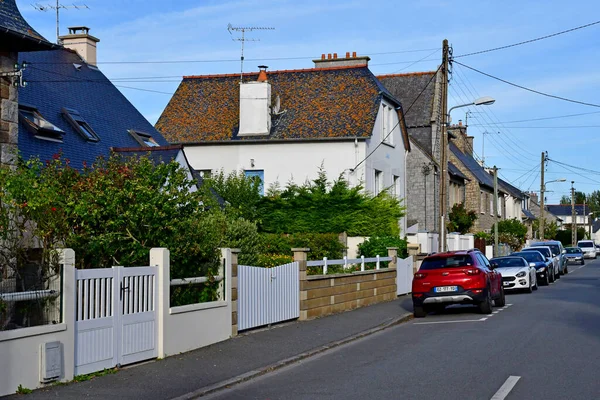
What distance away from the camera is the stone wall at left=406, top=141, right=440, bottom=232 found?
42.9 m

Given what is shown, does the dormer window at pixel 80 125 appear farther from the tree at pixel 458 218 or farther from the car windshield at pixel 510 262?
the tree at pixel 458 218

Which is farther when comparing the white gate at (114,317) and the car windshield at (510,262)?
the car windshield at (510,262)

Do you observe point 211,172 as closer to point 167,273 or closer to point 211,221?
point 211,221

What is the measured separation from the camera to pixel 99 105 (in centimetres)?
2520

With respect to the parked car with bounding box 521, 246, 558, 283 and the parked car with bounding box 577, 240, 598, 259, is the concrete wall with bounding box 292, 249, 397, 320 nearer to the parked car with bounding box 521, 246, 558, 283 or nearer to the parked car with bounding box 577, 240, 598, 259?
the parked car with bounding box 521, 246, 558, 283

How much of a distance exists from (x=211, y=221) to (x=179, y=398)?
6.05 meters

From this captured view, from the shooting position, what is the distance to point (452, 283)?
767 inches

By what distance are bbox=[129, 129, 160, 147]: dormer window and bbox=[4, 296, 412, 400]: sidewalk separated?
9361 millimetres

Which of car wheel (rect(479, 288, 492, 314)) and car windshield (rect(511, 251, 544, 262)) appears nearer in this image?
car wheel (rect(479, 288, 492, 314))

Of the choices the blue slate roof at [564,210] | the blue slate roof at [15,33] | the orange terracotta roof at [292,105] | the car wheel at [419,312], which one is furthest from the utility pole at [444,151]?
the blue slate roof at [564,210]

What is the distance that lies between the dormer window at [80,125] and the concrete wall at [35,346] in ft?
39.8

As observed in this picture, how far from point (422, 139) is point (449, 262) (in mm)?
25725

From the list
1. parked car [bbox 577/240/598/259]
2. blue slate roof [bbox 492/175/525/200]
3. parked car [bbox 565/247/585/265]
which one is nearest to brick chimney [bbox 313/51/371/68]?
parked car [bbox 565/247/585/265]

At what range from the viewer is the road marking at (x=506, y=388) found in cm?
908
